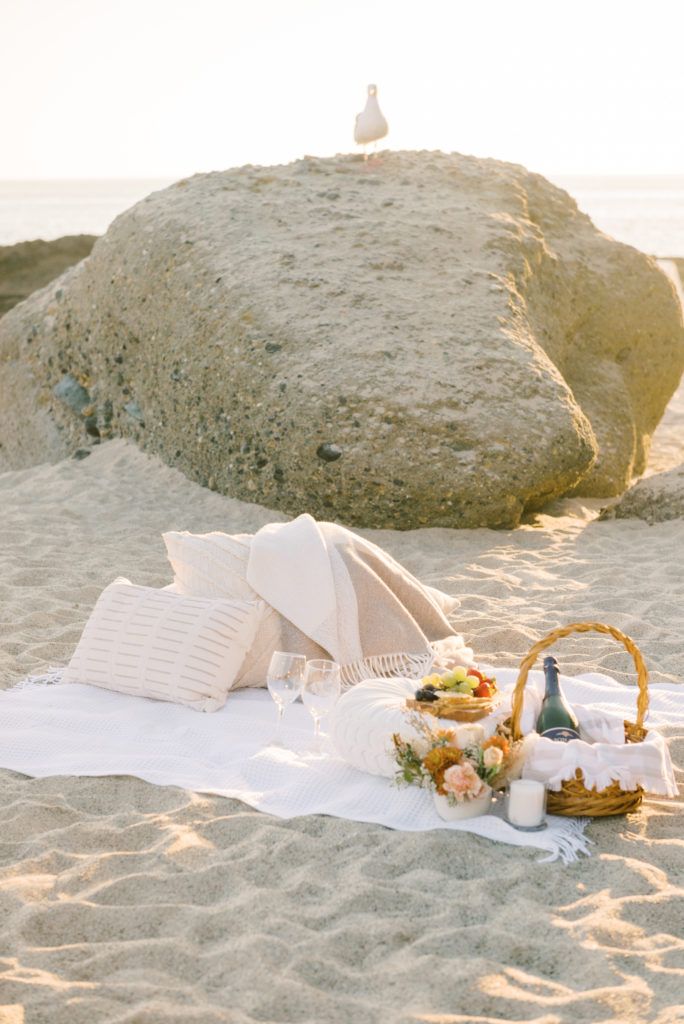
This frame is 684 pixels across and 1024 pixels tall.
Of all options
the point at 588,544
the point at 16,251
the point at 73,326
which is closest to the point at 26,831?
the point at 588,544

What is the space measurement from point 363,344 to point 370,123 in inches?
107

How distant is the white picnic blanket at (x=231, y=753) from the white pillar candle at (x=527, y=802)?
40mm

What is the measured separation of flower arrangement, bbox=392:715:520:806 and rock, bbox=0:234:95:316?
14.3 m

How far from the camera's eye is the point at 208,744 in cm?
432

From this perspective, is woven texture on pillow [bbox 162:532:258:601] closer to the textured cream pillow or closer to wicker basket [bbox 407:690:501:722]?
the textured cream pillow

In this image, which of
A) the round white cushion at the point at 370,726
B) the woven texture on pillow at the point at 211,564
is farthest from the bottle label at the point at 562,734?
the woven texture on pillow at the point at 211,564

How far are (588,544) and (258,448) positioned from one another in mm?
2311

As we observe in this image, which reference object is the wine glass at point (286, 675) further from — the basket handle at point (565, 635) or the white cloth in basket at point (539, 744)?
the basket handle at point (565, 635)

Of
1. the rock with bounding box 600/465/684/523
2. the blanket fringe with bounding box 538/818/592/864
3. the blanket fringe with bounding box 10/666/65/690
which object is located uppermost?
the blanket fringe with bounding box 538/818/592/864

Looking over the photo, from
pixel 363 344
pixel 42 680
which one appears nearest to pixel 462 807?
pixel 42 680

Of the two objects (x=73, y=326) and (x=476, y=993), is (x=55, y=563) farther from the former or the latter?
(x=476, y=993)

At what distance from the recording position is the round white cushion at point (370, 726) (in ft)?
12.8

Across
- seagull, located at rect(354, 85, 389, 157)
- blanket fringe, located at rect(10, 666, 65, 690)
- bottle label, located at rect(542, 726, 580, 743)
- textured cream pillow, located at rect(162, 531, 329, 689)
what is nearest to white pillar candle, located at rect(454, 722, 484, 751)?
bottle label, located at rect(542, 726, 580, 743)

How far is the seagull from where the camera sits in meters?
9.86
